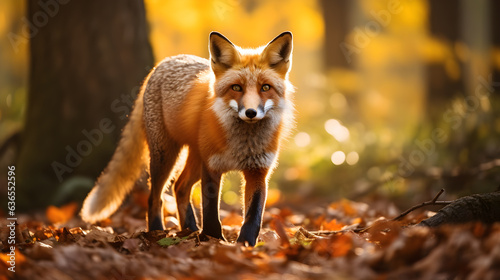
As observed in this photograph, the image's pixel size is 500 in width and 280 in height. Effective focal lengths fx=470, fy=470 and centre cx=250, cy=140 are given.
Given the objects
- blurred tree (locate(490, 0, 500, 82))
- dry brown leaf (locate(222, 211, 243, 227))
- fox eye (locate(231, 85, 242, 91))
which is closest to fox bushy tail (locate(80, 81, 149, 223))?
dry brown leaf (locate(222, 211, 243, 227))

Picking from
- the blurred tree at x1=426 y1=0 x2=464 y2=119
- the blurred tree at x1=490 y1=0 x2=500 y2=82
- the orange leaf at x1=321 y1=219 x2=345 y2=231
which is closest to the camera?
the orange leaf at x1=321 y1=219 x2=345 y2=231

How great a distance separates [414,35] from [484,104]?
20885mm

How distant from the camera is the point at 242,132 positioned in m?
3.97

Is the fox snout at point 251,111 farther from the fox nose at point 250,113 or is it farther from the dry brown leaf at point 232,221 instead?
the dry brown leaf at point 232,221

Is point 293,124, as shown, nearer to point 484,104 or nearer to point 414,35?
point 484,104

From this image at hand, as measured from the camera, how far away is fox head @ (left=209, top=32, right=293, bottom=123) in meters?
3.74

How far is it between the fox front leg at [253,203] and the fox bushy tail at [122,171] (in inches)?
67.0

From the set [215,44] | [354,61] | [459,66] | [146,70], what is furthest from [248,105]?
[354,61]

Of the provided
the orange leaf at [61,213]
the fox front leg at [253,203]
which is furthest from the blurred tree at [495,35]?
the orange leaf at [61,213]

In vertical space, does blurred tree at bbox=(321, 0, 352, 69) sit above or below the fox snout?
above

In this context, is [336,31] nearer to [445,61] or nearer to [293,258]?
[445,61]

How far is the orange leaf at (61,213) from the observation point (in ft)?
17.6

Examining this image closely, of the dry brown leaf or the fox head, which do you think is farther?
the dry brown leaf

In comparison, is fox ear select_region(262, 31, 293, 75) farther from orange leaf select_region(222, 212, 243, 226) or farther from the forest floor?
orange leaf select_region(222, 212, 243, 226)
